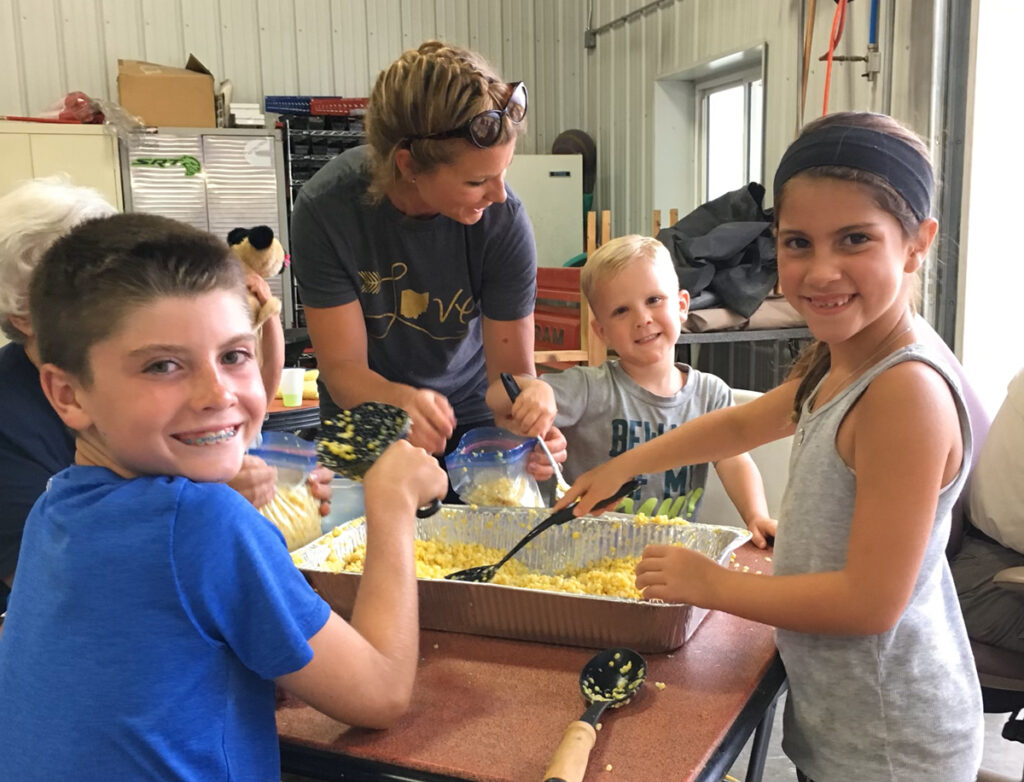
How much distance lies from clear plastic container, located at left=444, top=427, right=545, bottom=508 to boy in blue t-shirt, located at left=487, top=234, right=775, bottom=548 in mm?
403

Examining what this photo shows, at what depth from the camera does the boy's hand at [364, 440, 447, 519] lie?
1054 mm

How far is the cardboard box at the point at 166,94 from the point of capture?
5.54 m

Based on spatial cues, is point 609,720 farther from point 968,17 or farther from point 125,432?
point 968,17

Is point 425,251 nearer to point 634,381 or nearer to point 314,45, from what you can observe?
point 634,381

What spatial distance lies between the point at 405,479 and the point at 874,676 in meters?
0.63

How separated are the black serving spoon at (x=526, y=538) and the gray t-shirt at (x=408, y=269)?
0.68m

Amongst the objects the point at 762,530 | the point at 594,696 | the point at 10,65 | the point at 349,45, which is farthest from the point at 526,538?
the point at 349,45

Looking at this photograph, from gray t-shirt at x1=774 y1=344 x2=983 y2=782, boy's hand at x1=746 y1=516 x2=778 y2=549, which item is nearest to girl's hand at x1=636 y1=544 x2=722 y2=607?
gray t-shirt at x1=774 y1=344 x2=983 y2=782

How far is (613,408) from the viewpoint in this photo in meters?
2.09

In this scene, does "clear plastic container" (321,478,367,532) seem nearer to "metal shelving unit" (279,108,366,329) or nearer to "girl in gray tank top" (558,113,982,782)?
"girl in gray tank top" (558,113,982,782)

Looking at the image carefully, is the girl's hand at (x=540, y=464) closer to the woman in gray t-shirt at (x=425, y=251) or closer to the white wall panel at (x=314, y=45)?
the woman in gray t-shirt at (x=425, y=251)

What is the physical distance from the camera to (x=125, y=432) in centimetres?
85

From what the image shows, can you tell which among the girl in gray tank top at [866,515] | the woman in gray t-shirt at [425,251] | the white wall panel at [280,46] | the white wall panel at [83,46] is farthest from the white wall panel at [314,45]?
the girl in gray tank top at [866,515]

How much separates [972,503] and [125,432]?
5.85ft
